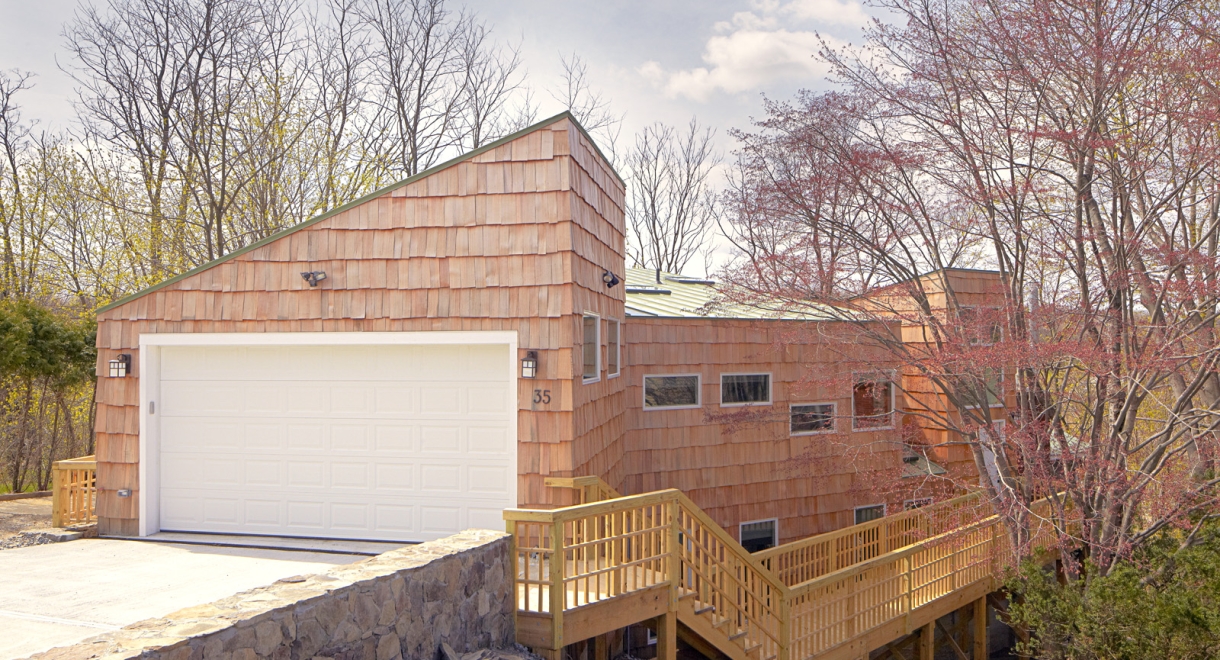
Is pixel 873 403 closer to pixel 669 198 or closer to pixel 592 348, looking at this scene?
pixel 592 348

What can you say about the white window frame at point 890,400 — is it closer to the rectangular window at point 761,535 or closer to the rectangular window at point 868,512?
the rectangular window at point 868,512

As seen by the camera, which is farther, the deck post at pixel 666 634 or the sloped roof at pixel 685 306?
the sloped roof at pixel 685 306

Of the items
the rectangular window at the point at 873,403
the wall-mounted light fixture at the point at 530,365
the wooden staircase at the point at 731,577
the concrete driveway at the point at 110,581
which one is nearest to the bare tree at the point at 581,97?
the rectangular window at the point at 873,403

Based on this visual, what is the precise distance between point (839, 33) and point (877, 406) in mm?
5649

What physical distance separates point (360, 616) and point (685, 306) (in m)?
7.69

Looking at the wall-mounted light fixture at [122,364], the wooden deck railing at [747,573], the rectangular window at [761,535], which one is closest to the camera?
the wooden deck railing at [747,573]

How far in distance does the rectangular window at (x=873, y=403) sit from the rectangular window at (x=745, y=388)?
4.40ft

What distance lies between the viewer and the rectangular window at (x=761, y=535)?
36.3 feet

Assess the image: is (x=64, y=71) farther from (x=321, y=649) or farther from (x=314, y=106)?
(x=321, y=649)

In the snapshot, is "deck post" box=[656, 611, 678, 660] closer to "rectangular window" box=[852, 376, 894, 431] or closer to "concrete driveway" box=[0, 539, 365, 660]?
"concrete driveway" box=[0, 539, 365, 660]

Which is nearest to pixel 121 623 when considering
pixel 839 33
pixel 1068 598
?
pixel 1068 598

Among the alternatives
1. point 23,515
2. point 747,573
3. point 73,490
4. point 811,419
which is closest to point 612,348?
point 747,573

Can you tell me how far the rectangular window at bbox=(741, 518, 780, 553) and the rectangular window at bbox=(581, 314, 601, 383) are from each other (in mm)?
4350

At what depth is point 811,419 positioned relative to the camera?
11523 millimetres
